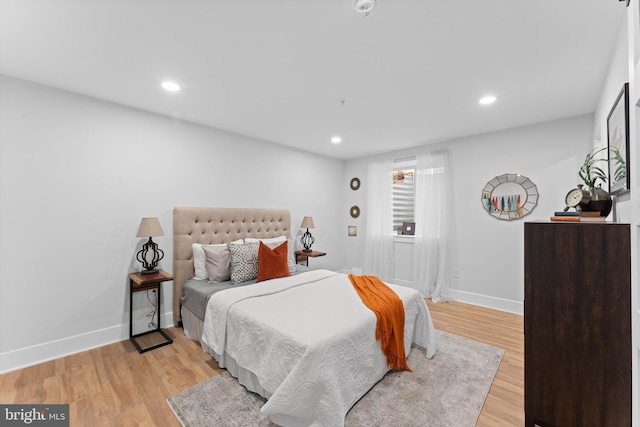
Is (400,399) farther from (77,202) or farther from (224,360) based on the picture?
(77,202)

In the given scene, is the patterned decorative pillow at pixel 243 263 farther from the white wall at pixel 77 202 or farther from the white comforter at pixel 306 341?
the white wall at pixel 77 202

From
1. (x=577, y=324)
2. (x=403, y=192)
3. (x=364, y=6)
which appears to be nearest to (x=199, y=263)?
(x=364, y=6)

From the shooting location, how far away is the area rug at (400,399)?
5.74ft

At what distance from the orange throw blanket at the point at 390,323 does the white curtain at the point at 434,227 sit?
2.05 meters

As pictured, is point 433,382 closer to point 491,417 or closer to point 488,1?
point 491,417

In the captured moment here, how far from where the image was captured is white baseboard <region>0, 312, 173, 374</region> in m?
2.27

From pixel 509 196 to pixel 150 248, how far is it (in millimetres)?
4546

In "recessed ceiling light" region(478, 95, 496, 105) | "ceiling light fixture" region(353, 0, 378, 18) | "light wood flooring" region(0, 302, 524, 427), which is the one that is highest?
"recessed ceiling light" region(478, 95, 496, 105)

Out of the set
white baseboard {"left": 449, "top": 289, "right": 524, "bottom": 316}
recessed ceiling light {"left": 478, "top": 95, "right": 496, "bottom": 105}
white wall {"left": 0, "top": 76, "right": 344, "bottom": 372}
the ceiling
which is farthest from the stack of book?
white wall {"left": 0, "top": 76, "right": 344, "bottom": 372}

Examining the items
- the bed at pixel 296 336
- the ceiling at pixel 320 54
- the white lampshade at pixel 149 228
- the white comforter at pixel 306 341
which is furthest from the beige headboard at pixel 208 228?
the ceiling at pixel 320 54

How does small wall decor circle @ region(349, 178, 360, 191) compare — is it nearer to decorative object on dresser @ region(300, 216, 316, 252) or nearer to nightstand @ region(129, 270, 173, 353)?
decorative object on dresser @ region(300, 216, 316, 252)

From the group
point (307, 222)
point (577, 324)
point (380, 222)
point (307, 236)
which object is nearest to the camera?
point (577, 324)

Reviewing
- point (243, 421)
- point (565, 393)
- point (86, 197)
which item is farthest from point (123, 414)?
point (565, 393)

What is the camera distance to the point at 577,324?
141 centimetres
